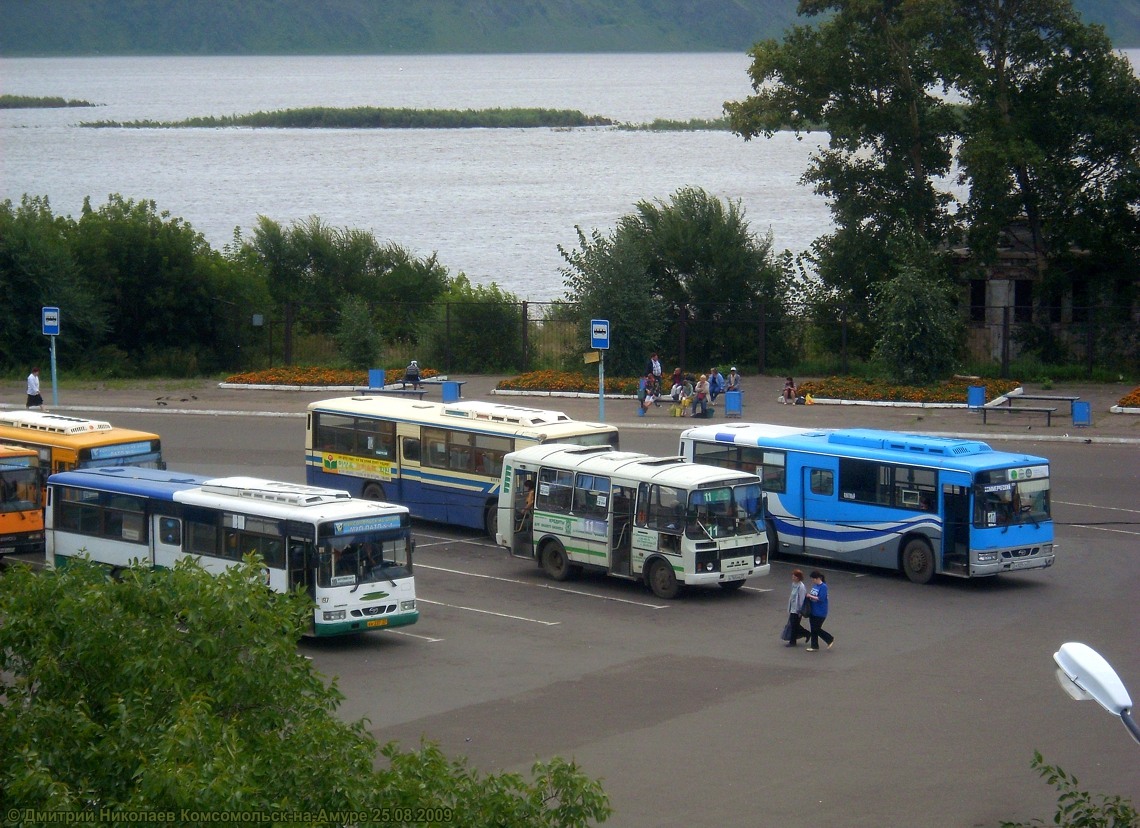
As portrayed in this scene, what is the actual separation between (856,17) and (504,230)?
77.4 m

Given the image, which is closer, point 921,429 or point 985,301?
point 921,429

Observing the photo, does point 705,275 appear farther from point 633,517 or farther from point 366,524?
point 366,524

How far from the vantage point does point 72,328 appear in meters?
51.7

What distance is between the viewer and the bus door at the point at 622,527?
2228cm

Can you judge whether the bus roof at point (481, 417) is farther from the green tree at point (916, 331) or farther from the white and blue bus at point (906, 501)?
the green tree at point (916, 331)

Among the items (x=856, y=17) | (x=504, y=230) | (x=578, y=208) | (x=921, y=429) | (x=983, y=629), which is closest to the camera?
(x=983, y=629)

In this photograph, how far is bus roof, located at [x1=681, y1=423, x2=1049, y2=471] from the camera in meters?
22.7

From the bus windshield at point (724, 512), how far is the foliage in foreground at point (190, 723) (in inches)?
513

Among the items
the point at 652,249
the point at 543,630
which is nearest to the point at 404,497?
the point at 543,630

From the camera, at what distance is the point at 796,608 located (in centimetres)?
1888

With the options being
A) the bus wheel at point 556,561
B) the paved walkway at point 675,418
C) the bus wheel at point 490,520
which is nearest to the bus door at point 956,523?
the bus wheel at point 556,561

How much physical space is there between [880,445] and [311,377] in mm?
26767

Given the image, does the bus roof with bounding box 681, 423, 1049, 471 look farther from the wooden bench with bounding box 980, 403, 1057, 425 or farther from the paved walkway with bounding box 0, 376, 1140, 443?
the wooden bench with bounding box 980, 403, 1057, 425

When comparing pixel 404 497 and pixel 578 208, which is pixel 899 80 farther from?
pixel 578 208
